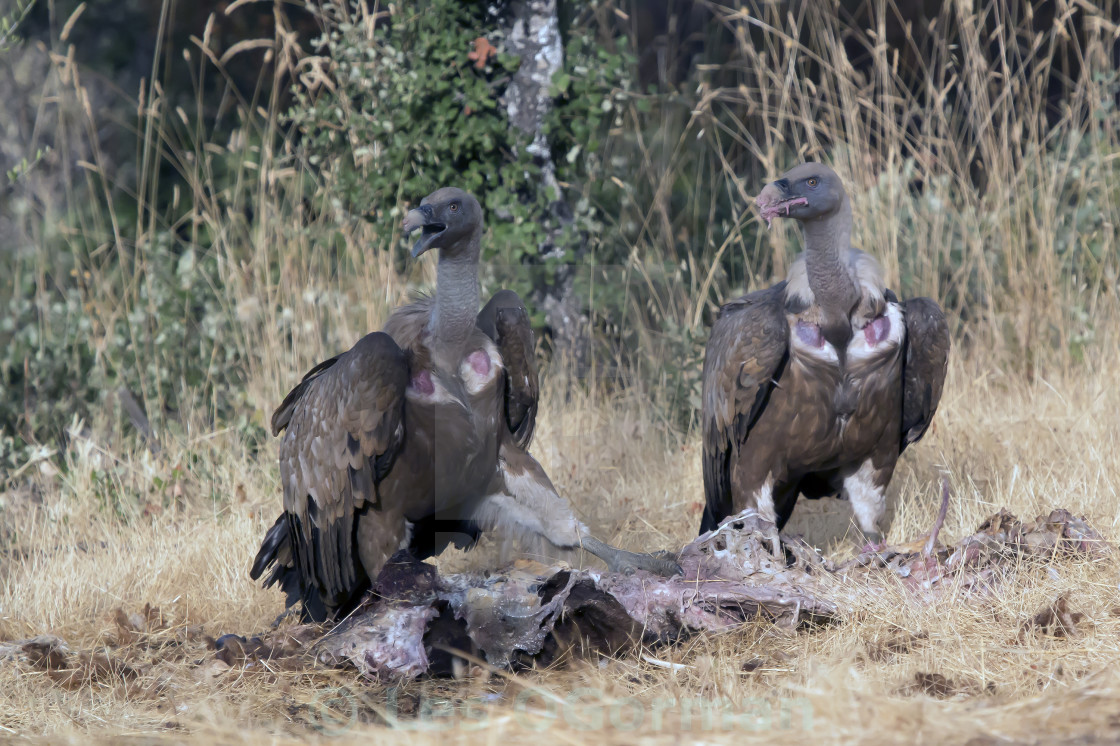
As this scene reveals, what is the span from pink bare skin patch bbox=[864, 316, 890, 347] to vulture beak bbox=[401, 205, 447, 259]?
1505 mm

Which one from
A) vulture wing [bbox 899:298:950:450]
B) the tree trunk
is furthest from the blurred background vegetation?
vulture wing [bbox 899:298:950:450]

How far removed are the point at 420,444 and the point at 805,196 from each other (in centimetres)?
157

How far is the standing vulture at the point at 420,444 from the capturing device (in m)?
3.98

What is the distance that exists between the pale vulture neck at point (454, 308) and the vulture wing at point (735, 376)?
95 cm

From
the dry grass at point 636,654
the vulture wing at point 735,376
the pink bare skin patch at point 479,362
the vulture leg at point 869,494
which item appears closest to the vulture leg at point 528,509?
Answer: the pink bare skin patch at point 479,362

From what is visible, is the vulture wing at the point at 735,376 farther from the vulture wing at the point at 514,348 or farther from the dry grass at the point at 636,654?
the vulture wing at the point at 514,348

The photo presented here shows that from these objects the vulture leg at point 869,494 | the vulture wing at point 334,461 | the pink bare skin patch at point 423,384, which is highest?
the pink bare skin patch at point 423,384

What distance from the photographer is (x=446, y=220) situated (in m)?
4.08

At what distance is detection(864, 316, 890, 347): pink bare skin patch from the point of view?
168 inches

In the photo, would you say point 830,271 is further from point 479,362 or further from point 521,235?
point 521,235

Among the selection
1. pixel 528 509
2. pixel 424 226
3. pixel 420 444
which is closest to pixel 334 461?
pixel 420 444

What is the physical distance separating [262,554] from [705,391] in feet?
5.64

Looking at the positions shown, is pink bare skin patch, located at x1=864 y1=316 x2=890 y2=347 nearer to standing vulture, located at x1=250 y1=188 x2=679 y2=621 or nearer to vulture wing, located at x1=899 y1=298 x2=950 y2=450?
vulture wing, located at x1=899 y1=298 x2=950 y2=450

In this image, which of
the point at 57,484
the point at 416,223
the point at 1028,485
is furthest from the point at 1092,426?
the point at 57,484
